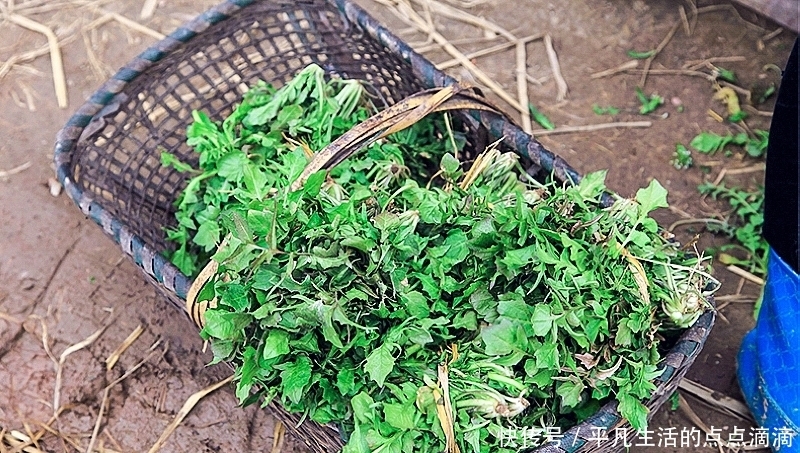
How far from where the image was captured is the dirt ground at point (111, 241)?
77.9 inches

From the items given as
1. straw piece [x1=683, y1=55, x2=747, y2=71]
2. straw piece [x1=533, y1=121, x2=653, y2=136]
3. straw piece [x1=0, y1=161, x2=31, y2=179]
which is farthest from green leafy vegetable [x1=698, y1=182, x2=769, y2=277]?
straw piece [x1=0, y1=161, x2=31, y2=179]

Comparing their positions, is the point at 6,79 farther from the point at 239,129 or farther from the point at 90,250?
the point at 239,129

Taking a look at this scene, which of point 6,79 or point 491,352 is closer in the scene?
point 491,352

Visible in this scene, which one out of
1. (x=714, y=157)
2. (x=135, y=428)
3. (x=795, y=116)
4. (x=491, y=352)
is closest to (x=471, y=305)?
(x=491, y=352)

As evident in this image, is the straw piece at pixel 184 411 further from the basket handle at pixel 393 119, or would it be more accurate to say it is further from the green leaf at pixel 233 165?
the basket handle at pixel 393 119

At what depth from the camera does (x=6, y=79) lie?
2.63m

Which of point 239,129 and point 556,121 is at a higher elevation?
point 239,129

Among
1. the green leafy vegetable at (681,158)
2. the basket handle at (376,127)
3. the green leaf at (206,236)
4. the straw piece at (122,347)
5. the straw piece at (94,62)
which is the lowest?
the straw piece at (122,347)

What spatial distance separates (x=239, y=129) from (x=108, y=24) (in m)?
1.17

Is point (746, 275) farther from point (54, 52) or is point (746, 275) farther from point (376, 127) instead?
point (54, 52)

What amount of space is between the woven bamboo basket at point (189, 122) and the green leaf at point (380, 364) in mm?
162

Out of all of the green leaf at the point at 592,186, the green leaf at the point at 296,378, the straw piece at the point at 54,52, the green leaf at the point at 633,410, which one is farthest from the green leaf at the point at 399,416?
the straw piece at the point at 54,52

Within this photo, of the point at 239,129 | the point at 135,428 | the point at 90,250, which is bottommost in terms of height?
the point at 135,428

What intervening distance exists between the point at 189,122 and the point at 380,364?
1141 millimetres
